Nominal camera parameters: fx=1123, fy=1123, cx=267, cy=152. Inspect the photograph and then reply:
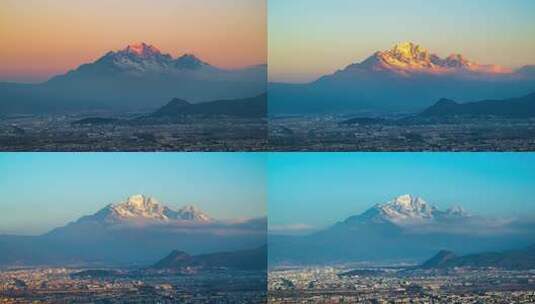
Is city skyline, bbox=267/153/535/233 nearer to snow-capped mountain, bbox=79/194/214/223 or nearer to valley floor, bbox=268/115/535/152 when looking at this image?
valley floor, bbox=268/115/535/152

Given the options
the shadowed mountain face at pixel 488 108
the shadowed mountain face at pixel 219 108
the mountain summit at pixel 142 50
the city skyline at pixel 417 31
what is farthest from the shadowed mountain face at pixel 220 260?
the shadowed mountain face at pixel 488 108

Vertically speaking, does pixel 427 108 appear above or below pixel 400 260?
above

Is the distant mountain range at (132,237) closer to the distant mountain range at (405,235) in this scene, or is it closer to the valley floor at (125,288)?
the valley floor at (125,288)

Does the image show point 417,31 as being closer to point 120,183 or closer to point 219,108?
point 219,108

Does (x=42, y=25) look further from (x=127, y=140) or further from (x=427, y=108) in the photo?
(x=427, y=108)

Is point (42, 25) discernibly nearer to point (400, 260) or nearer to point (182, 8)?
point (182, 8)

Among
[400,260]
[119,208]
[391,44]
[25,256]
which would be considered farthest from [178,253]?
[391,44]

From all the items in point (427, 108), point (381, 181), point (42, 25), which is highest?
point (42, 25)
